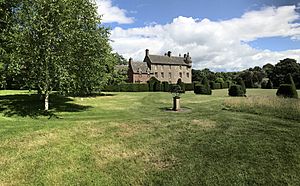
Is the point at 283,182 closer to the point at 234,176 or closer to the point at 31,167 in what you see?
the point at 234,176

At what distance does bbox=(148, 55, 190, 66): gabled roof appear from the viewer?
3093 inches

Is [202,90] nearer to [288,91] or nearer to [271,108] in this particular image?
[288,91]

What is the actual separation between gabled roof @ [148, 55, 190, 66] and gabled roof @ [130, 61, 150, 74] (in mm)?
2912

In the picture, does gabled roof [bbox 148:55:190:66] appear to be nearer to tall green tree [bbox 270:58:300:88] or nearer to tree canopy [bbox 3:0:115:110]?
tall green tree [bbox 270:58:300:88]

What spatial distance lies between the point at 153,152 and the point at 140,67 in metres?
64.1

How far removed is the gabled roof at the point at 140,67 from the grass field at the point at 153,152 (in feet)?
188

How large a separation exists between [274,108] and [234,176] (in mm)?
11268

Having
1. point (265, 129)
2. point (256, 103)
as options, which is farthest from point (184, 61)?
point (265, 129)

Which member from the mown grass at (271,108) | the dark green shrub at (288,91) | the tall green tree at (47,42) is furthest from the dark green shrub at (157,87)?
the tall green tree at (47,42)

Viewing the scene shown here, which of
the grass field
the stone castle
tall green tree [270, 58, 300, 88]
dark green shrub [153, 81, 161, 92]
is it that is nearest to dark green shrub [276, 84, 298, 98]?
the grass field

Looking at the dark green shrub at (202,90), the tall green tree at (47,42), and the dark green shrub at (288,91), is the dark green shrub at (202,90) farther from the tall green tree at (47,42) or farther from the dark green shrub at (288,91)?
the tall green tree at (47,42)

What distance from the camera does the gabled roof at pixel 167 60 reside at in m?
78.6

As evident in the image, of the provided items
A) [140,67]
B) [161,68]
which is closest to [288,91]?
[140,67]

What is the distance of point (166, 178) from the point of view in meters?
9.08
